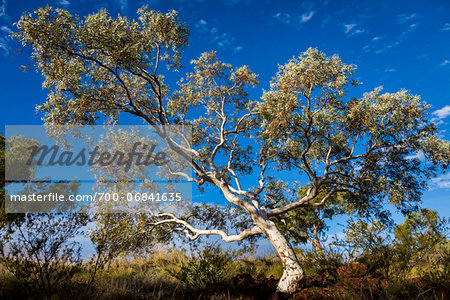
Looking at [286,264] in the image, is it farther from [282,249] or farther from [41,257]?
[41,257]

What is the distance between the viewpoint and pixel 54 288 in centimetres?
705

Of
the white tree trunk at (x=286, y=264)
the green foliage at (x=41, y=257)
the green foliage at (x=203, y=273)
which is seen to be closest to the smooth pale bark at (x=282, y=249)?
the white tree trunk at (x=286, y=264)

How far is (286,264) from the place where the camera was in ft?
31.5

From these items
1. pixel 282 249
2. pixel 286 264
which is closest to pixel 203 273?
pixel 286 264

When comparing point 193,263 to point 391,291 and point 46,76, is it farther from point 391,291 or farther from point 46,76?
point 46,76

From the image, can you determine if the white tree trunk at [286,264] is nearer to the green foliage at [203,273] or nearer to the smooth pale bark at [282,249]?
the smooth pale bark at [282,249]

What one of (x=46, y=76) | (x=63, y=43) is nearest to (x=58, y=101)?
(x=46, y=76)

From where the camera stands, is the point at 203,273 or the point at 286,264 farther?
the point at 286,264

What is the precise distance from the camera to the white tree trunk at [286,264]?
29.8 feet

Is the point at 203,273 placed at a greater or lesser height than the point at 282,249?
lesser

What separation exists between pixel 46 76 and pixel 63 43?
1.82 m

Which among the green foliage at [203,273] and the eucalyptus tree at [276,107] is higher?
the eucalyptus tree at [276,107]

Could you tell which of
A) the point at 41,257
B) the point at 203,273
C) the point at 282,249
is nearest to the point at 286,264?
the point at 282,249

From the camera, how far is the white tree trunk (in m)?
9.09
